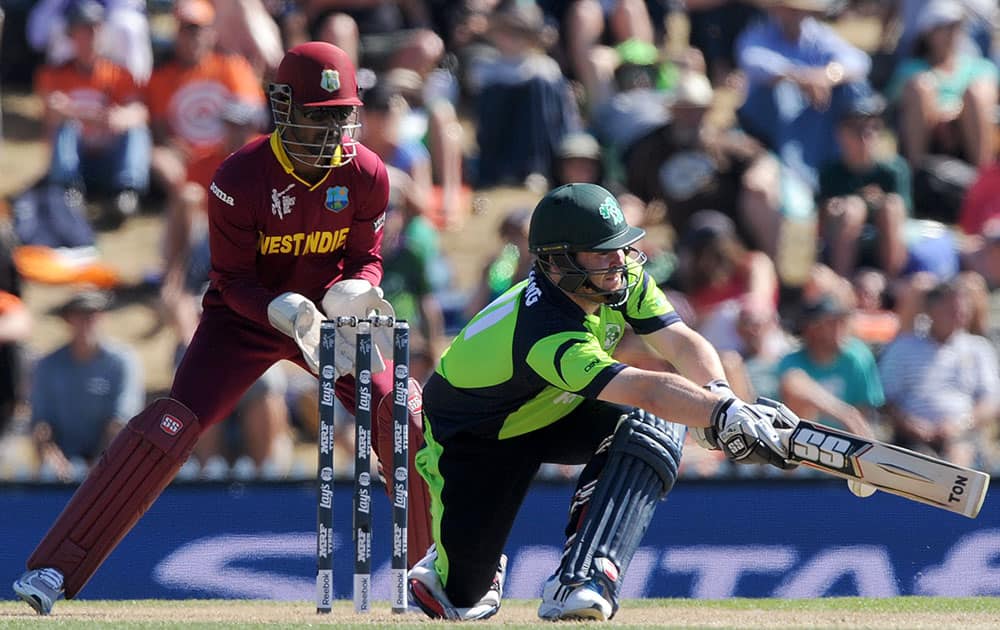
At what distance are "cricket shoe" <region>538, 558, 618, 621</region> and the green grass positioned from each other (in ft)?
0.22

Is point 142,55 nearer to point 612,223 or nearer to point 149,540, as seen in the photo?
point 149,540

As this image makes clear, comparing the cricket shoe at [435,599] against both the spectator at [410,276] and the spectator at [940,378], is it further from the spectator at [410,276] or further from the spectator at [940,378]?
the spectator at [940,378]

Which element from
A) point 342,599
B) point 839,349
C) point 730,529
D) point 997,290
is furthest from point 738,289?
point 342,599

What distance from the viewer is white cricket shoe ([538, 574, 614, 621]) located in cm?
544

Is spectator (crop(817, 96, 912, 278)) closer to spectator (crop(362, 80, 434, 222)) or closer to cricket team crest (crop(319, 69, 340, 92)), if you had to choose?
spectator (crop(362, 80, 434, 222))

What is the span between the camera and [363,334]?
5715 millimetres

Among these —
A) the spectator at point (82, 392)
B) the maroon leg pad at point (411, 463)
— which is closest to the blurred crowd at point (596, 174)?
the spectator at point (82, 392)

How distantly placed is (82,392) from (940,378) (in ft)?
16.7

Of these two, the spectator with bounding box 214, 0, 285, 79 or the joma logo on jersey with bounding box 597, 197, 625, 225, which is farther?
the spectator with bounding box 214, 0, 285, 79

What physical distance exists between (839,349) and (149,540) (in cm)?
434

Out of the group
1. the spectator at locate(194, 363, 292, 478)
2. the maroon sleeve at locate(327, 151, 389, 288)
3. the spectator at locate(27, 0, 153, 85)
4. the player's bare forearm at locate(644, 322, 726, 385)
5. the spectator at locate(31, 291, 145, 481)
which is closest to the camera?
the player's bare forearm at locate(644, 322, 726, 385)

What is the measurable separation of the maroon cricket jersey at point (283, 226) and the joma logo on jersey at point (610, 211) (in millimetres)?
1163

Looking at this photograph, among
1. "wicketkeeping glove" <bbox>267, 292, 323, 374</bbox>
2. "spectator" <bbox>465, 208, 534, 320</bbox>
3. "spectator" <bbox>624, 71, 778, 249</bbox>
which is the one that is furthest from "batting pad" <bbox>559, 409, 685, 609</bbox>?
"spectator" <bbox>624, 71, 778, 249</bbox>

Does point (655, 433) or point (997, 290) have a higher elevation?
point (655, 433)
